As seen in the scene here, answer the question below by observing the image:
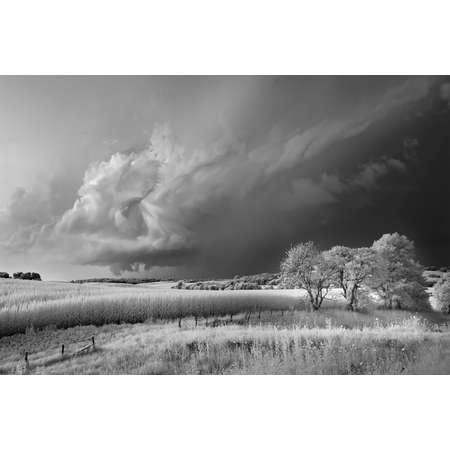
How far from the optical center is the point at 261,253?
5.71 metres

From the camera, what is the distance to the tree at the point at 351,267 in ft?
18.6

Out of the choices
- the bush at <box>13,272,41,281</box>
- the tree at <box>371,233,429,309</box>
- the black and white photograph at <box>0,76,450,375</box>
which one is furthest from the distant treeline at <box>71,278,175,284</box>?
the tree at <box>371,233,429,309</box>

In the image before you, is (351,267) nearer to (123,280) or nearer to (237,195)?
(237,195)

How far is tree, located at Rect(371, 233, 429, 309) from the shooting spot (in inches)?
221

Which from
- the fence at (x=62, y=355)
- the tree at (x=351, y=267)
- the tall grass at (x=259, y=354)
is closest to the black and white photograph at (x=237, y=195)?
the tree at (x=351, y=267)

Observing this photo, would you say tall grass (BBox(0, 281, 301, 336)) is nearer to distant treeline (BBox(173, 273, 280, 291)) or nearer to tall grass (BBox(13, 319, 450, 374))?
distant treeline (BBox(173, 273, 280, 291))

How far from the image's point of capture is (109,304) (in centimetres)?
540

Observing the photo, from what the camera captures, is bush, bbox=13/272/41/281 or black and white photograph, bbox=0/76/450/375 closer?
bush, bbox=13/272/41/281

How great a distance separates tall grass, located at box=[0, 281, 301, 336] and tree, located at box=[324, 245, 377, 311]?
2.90 ft

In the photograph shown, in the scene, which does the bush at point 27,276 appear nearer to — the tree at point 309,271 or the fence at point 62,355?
the fence at point 62,355

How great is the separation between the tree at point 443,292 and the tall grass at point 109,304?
2.51 meters

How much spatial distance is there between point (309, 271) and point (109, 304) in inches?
135
